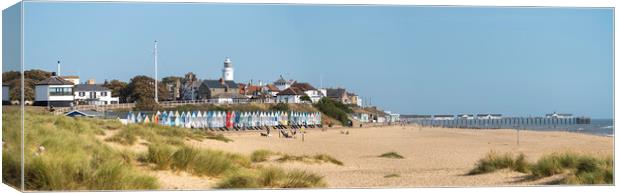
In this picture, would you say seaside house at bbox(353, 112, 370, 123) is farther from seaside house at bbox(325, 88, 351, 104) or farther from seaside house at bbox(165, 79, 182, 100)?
seaside house at bbox(325, 88, 351, 104)

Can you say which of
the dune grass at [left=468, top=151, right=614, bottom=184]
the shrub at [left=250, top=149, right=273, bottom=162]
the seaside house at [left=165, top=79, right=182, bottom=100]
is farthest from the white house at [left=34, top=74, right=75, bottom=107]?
the seaside house at [left=165, top=79, right=182, bottom=100]

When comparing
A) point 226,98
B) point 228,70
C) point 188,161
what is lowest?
point 188,161

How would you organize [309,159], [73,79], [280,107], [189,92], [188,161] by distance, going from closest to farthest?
[188,161], [73,79], [309,159], [189,92], [280,107]

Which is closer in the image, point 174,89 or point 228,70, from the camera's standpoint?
point 228,70

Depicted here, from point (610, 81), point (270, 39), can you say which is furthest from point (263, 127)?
point (610, 81)

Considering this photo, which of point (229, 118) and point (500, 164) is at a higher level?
point (229, 118)

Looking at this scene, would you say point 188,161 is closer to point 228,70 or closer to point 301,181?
point 301,181

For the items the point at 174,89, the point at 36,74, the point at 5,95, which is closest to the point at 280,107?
the point at 174,89
